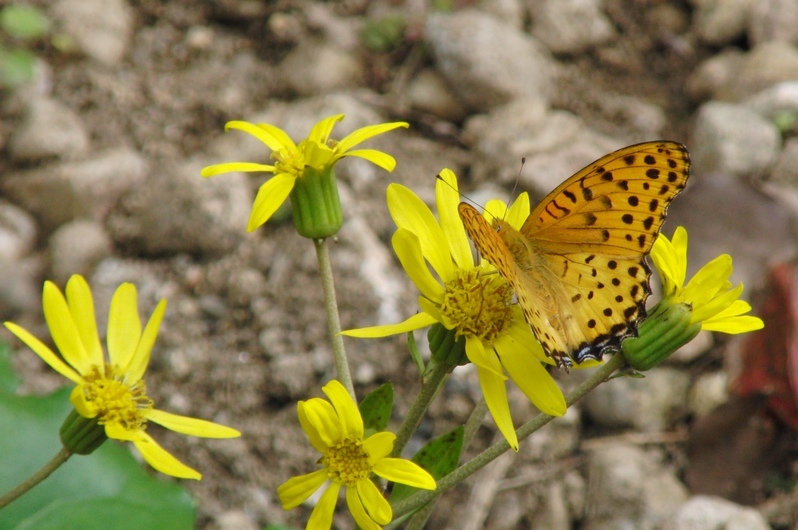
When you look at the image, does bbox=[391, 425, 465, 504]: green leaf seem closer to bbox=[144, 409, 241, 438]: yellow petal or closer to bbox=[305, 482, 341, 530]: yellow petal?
bbox=[305, 482, 341, 530]: yellow petal

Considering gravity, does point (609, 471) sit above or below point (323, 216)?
below

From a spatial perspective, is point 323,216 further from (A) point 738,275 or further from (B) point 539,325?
(A) point 738,275

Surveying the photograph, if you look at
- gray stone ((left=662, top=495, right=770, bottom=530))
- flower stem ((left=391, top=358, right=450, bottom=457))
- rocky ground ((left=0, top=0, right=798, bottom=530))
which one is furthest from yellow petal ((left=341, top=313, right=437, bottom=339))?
gray stone ((left=662, top=495, right=770, bottom=530))

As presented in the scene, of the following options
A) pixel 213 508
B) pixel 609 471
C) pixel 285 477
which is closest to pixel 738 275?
pixel 609 471

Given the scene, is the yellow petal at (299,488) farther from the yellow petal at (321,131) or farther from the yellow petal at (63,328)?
the yellow petal at (321,131)

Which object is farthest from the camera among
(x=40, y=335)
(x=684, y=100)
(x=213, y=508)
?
(x=684, y=100)

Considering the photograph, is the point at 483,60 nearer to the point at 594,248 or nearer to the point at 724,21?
the point at 724,21

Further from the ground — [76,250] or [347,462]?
[76,250]

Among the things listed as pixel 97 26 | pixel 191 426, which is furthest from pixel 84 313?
pixel 97 26
